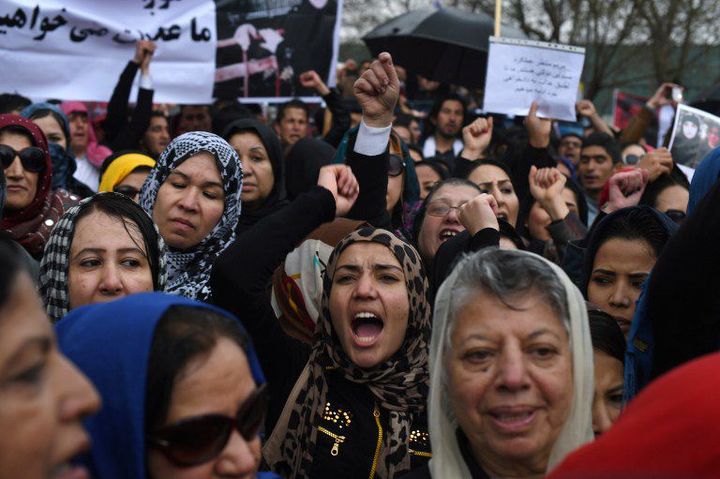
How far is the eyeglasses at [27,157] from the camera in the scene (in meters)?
4.70

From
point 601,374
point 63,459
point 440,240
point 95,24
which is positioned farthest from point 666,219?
point 95,24

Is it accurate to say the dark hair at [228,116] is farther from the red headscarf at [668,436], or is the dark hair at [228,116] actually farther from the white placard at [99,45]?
the red headscarf at [668,436]

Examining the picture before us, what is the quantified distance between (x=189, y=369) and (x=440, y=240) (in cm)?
289

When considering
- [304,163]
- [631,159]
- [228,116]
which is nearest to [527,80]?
[631,159]

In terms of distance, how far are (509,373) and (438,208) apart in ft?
8.65

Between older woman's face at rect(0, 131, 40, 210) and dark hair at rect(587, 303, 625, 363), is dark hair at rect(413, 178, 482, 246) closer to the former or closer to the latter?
older woman's face at rect(0, 131, 40, 210)

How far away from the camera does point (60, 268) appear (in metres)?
3.39

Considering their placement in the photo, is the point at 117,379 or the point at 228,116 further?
the point at 228,116

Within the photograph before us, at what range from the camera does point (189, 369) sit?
6.75ft

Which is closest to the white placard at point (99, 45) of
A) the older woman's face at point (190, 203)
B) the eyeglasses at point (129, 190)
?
the eyeglasses at point (129, 190)

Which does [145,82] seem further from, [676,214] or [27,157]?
[676,214]

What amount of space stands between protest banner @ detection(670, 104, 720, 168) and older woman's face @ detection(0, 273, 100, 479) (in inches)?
195

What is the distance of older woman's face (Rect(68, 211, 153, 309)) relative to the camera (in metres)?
3.32

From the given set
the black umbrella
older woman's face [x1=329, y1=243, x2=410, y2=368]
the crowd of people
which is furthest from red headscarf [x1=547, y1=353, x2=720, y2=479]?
the black umbrella
